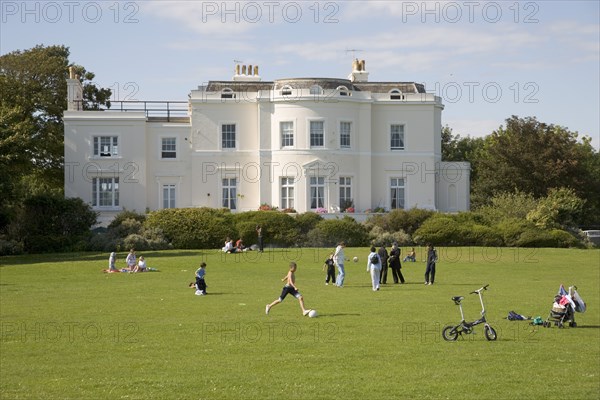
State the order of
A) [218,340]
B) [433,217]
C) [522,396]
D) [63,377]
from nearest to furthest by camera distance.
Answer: [522,396] → [63,377] → [218,340] → [433,217]

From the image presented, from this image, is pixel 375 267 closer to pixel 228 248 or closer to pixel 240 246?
pixel 228 248

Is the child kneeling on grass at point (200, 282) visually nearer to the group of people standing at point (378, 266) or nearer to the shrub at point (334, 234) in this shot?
the group of people standing at point (378, 266)

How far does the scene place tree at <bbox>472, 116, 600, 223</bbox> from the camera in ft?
227

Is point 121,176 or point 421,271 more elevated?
point 121,176

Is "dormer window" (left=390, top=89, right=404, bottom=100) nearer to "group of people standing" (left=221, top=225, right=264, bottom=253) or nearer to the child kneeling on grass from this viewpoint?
"group of people standing" (left=221, top=225, right=264, bottom=253)

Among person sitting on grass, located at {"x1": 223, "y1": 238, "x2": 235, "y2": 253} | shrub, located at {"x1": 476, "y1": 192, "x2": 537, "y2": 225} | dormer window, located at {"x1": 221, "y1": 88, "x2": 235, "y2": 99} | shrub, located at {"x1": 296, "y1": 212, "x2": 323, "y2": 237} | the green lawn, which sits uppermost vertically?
dormer window, located at {"x1": 221, "y1": 88, "x2": 235, "y2": 99}

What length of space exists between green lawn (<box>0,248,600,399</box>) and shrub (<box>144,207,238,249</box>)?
14.9 meters

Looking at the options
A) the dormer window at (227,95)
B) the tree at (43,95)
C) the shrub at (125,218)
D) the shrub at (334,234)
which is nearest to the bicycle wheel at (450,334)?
the shrub at (334,234)

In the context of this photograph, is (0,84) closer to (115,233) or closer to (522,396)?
(115,233)

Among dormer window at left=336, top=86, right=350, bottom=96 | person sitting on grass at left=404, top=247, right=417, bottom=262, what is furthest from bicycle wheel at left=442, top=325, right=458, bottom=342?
dormer window at left=336, top=86, right=350, bottom=96

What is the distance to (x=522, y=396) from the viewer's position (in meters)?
18.3

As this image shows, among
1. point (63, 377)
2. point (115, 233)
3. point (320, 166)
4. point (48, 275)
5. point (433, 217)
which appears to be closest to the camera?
point (63, 377)

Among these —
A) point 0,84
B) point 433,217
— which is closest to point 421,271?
point 433,217

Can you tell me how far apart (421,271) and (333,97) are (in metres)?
21.6
